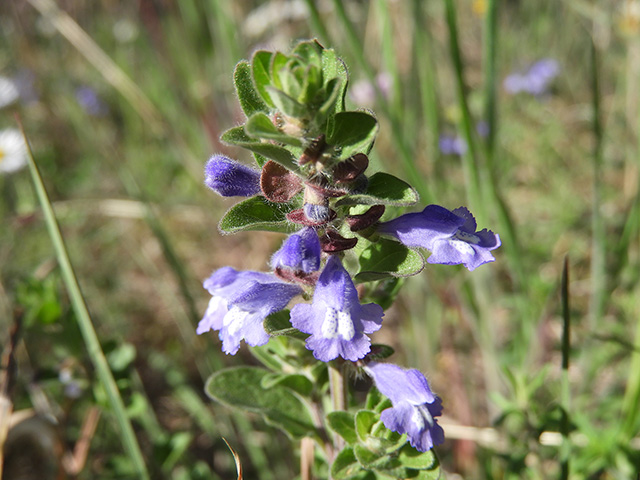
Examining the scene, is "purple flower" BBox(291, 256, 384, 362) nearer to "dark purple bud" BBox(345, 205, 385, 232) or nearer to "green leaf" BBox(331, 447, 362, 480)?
"dark purple bud" BBox(345, 205, 385, 232)

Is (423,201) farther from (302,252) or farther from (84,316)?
(84,316)

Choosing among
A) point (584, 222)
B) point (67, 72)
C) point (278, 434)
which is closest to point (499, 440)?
point (278, 434)

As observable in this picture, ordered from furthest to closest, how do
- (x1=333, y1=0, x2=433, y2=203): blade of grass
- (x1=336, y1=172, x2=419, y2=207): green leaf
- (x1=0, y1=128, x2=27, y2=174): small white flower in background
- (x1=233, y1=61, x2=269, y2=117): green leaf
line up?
1. (x1=0, y1=128, x2=27, y2=174): small white flower in background
2. (x1=333, y1=0, x2=433, y2=203): blade of grass
3. (x1=233, y1=61, x2=269, y2=117): green leaf
4. (x1=336, y1=172, x2=419, y2=207): green leaf

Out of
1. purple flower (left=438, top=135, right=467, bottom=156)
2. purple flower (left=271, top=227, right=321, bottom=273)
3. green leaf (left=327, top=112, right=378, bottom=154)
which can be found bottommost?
purple flower (left=438, top=135, right=467, bottom=156)

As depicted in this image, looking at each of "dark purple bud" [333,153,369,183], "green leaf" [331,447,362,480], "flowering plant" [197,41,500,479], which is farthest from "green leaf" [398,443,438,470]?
"dark purple bud" [333,153,369,183]

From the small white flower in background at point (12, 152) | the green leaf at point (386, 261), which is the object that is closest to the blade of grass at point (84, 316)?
the green leaf at point (386, 261)

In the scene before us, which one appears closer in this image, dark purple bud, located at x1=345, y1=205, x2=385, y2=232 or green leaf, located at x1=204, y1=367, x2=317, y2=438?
dark purple bud, located at x1=345, y1=205, x2=385, y2=232
